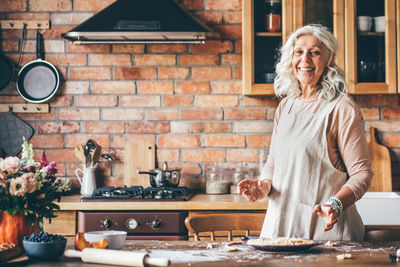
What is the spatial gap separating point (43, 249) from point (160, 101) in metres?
2.00

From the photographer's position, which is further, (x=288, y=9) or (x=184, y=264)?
(x=288, y=9)

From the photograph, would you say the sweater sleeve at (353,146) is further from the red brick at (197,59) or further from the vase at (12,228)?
the red brick at (197,59)

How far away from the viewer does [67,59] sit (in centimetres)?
348

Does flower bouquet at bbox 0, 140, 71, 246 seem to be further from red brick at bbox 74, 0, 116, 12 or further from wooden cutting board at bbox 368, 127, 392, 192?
wooden cutting board at bbox 368, 127, 392, 192

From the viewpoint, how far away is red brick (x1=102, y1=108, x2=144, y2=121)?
347cm

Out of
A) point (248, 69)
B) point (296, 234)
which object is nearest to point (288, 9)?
point (248, 69)

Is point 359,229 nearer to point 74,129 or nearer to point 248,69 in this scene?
point 248,69

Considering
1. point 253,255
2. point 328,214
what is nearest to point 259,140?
point 328,214

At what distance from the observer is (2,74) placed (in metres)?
3.47

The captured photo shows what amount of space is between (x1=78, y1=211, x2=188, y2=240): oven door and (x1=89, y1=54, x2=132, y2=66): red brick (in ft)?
3.56

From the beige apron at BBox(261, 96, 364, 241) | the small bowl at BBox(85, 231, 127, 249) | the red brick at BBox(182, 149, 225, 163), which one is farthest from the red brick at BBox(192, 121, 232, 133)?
the small bowl at BBox(85, 231, 127, 249)

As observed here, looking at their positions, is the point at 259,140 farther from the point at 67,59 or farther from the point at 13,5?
the point at 13,5

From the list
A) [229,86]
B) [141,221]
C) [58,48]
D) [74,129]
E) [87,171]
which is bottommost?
[141,221]

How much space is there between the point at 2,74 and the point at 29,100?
0.84 feet
